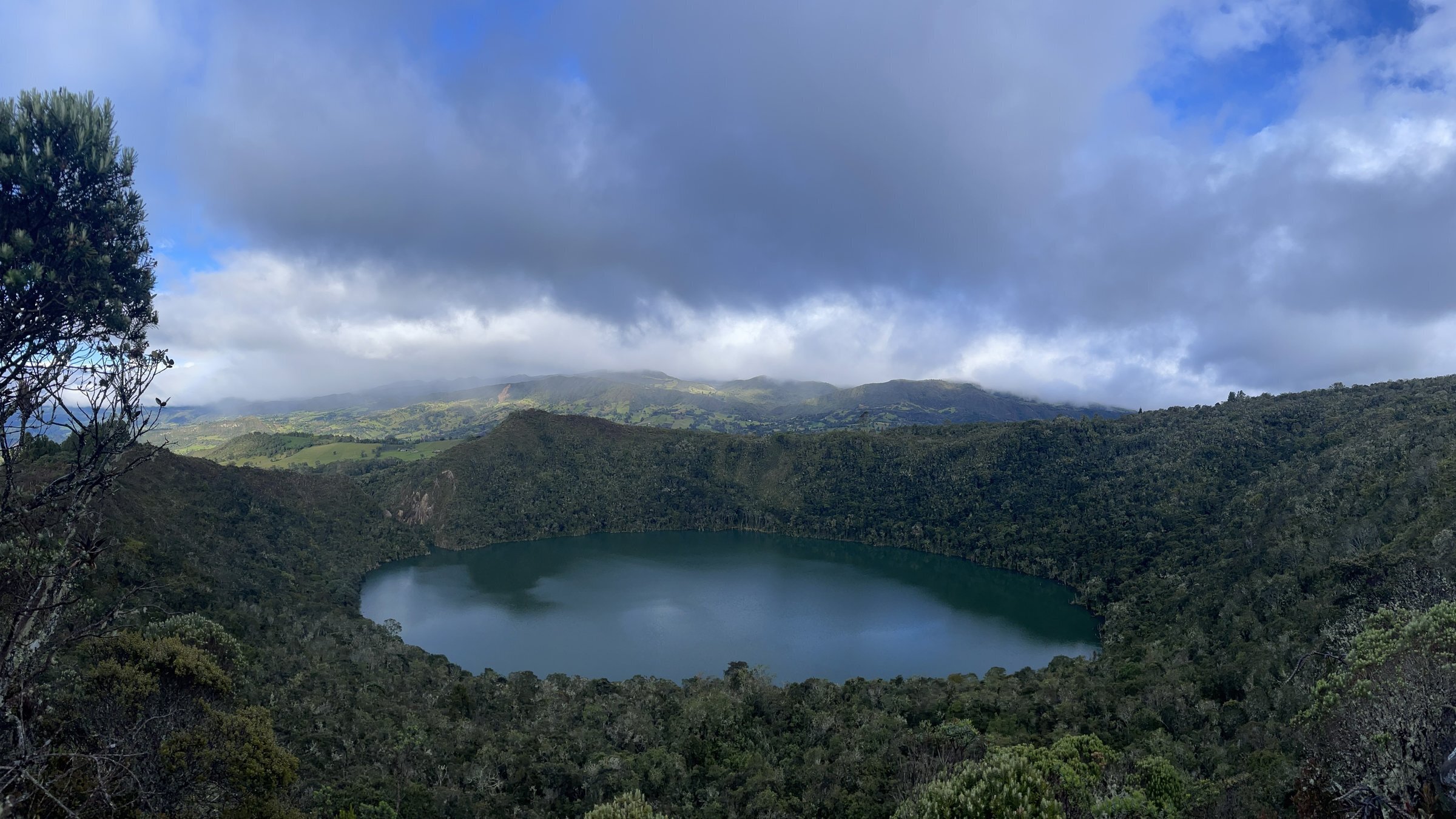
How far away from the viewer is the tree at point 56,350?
6.72 m

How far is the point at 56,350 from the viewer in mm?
8523

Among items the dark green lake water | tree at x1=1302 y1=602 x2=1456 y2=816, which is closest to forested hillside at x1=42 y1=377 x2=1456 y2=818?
tree at x1=1302 y1=602 x2=1456 y2=816

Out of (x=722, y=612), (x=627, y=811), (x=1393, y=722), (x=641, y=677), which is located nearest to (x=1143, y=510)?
(x=722, y=612)

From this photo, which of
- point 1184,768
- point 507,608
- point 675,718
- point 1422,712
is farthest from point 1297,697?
point 507,608

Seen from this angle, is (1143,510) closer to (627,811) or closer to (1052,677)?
(1052,677)

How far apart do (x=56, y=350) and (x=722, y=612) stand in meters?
67.0

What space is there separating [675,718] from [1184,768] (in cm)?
2282

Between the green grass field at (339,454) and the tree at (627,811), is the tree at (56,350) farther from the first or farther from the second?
the green grass field at (339,454)

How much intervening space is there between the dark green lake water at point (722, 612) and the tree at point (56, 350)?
47.5 meters

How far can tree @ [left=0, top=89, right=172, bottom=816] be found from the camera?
22.0ft

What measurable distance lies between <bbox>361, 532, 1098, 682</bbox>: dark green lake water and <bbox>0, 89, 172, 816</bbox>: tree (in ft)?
156

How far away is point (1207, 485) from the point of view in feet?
254

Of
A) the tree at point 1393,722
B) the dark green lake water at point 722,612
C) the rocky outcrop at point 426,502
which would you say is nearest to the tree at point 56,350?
the tree at point 1393,722

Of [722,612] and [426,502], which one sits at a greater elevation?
[426,502]
